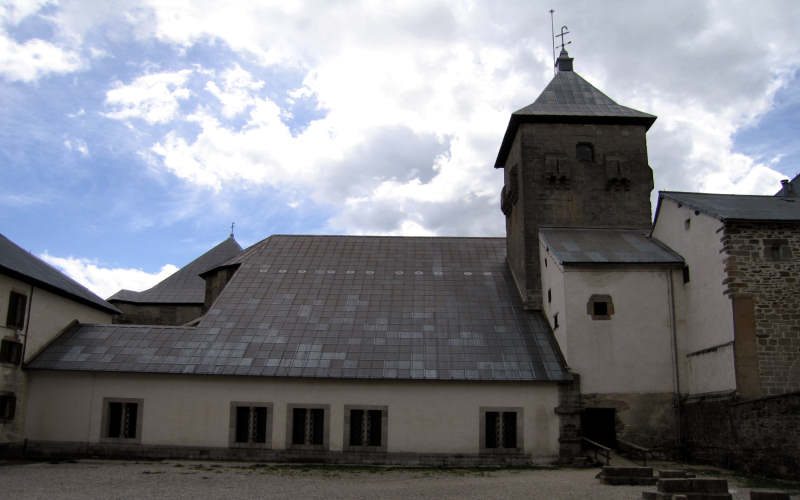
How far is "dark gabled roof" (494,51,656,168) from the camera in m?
28.5

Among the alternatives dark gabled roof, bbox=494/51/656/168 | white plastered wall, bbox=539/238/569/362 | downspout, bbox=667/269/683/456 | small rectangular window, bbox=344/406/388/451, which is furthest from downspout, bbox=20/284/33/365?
downspout, bbox=667/269/683/456

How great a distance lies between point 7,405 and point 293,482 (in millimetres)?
11700

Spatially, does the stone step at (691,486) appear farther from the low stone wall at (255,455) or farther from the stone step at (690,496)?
the low stone wall at (255,455)

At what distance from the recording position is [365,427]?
74.1 feet

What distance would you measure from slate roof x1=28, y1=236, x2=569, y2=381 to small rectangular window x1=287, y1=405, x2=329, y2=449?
4.09 ft

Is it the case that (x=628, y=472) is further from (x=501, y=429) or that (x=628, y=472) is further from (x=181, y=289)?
(x=181, y=289)

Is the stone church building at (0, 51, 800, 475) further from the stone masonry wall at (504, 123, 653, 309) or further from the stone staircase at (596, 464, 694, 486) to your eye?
the stone staircase at (596, 464, 694, 486)

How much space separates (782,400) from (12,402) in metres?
23.9

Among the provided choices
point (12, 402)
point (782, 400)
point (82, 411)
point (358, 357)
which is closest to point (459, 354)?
point (358, 357)

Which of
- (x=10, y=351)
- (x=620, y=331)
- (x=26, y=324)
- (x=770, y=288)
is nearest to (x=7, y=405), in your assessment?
(x=10, y=351)

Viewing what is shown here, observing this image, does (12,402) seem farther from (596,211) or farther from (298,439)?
(596,211)

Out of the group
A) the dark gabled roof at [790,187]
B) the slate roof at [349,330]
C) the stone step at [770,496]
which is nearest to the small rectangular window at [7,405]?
the slate roof at [349,330]

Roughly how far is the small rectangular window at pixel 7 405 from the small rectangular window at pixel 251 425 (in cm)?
746

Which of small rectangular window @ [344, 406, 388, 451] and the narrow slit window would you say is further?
the narrow slit window
